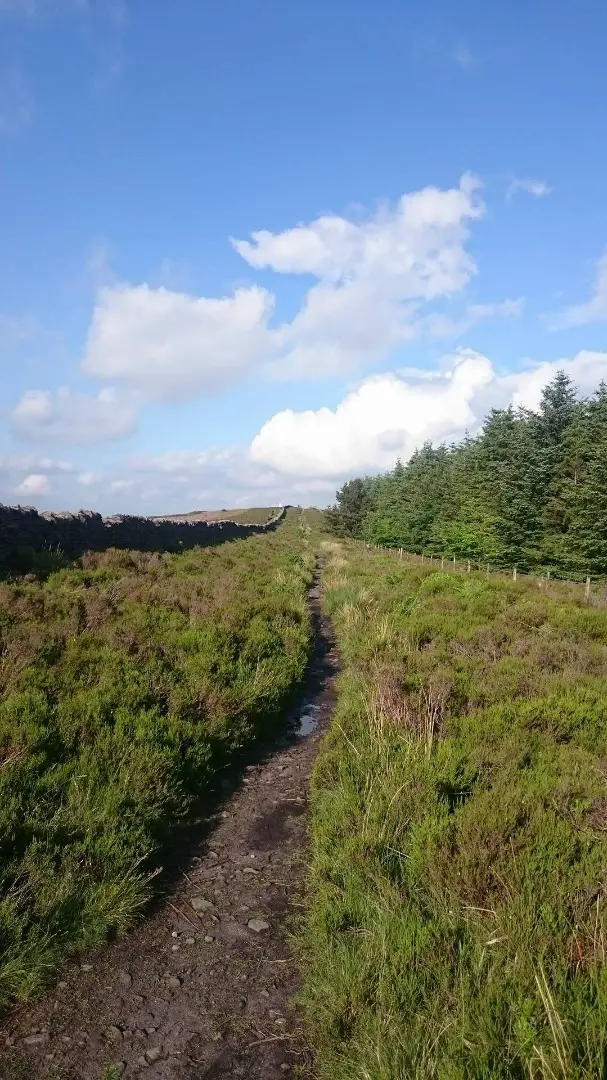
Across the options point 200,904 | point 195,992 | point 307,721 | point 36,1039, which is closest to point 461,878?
point 195,992

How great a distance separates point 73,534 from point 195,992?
18558 mm

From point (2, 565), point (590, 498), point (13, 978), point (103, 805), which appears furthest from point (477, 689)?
point (590, 498)

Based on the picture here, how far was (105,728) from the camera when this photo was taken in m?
6.49

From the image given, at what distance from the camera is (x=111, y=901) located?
14.1 ft

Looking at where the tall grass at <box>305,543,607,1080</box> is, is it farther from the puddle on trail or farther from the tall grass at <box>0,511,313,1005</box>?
the tall grass at <box>0,511,313,1005</box>

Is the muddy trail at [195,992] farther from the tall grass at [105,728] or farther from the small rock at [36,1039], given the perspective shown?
the tall grass at [105,728]

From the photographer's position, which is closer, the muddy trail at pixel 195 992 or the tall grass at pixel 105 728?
the muddy trail at pixel 195 992

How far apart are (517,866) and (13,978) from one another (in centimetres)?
331

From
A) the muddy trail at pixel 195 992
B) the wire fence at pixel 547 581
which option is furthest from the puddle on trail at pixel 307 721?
the wire fence at pixel 547 581

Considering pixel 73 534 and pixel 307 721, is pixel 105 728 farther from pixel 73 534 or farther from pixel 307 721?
pixel 73 534

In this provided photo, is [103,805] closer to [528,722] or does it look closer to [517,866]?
[517,866]

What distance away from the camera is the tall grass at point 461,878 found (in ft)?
9.52

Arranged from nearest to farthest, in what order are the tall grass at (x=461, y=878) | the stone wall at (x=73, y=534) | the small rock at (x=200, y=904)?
the tall grass at (x=461, y=878) < the small rock at (x=200, y=904) < the stone wall at (x=73, y=534)

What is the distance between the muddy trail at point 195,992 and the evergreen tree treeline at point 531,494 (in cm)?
2700
